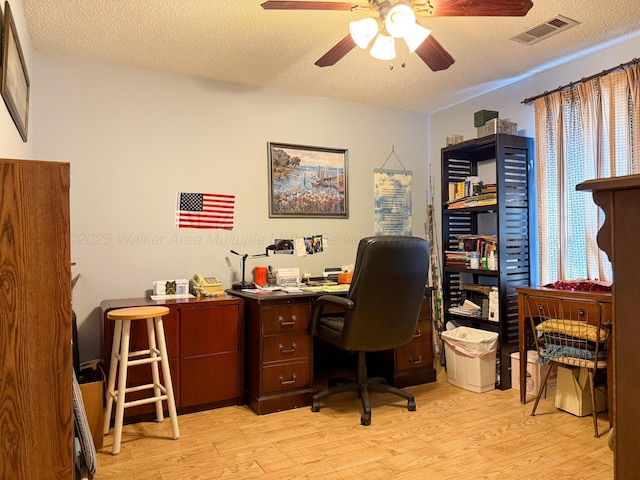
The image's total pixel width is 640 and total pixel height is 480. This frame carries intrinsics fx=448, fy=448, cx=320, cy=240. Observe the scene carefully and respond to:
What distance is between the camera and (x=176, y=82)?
11.2ft

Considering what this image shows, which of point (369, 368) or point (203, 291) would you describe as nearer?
point (203, 291)

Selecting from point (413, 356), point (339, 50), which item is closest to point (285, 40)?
point (339, 50)

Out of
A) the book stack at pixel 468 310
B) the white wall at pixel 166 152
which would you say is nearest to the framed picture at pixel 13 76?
the white wall at pixel 166 152

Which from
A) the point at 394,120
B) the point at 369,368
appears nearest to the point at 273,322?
the point at 369,368

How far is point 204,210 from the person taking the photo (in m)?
3.48

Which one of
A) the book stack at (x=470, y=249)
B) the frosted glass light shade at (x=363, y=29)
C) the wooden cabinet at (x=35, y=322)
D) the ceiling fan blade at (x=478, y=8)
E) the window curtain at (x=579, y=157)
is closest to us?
the wooden cabinet at (x=35, y=322)

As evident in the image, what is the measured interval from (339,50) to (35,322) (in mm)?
1964

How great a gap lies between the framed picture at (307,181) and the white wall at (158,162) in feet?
0.22

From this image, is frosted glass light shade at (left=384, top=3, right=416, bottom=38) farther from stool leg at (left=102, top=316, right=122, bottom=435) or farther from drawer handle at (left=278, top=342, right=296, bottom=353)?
stool leg at (left=102, top=316, right=122, bottom=435)

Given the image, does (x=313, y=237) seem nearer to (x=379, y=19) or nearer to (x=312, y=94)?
(x=312, y=94)

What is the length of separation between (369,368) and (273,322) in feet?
3.53

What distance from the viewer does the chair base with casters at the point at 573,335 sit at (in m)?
2.58

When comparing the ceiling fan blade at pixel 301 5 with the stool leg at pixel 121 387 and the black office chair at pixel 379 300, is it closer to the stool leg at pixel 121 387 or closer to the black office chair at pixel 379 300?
the black office chair at pixel 379 300

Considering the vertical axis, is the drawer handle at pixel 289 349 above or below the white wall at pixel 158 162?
below
